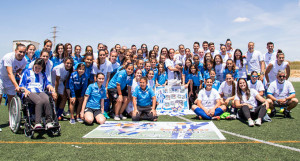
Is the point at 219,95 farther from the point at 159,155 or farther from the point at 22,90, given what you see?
the point at 22,90

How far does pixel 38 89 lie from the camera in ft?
15.6

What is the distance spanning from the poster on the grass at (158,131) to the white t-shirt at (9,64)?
2.25 meters

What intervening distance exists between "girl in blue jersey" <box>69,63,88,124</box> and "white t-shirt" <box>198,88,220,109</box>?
3.10m

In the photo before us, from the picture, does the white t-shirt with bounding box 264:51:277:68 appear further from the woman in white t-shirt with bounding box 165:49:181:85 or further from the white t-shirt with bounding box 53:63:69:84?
the white t-shirt with bounding box 53:63:69:84

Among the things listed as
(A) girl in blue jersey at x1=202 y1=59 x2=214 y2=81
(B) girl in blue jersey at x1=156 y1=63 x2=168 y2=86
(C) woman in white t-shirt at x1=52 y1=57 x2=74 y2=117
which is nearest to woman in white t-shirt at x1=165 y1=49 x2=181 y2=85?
(B) girl in blue jersey at x1=156 y1=63 x2=168 y2=86

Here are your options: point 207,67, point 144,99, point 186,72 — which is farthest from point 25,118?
point 207,67

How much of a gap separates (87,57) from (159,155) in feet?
11.7

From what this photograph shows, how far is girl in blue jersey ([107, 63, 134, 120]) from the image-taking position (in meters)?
6.34

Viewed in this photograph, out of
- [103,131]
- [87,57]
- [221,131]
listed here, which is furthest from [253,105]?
[87,57]

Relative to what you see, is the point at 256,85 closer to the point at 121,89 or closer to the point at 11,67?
the point at 121,89

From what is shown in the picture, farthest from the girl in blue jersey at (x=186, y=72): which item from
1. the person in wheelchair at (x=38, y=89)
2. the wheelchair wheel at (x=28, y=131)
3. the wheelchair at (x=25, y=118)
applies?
the wheelchair wheel at (x=28, y=131)

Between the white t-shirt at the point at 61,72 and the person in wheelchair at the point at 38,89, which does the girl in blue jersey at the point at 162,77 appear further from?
the person in wheelchair at the point at 38,89

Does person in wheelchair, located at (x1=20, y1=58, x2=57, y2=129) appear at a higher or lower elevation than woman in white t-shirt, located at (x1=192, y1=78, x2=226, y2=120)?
higher

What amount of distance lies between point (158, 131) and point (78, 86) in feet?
7.89
